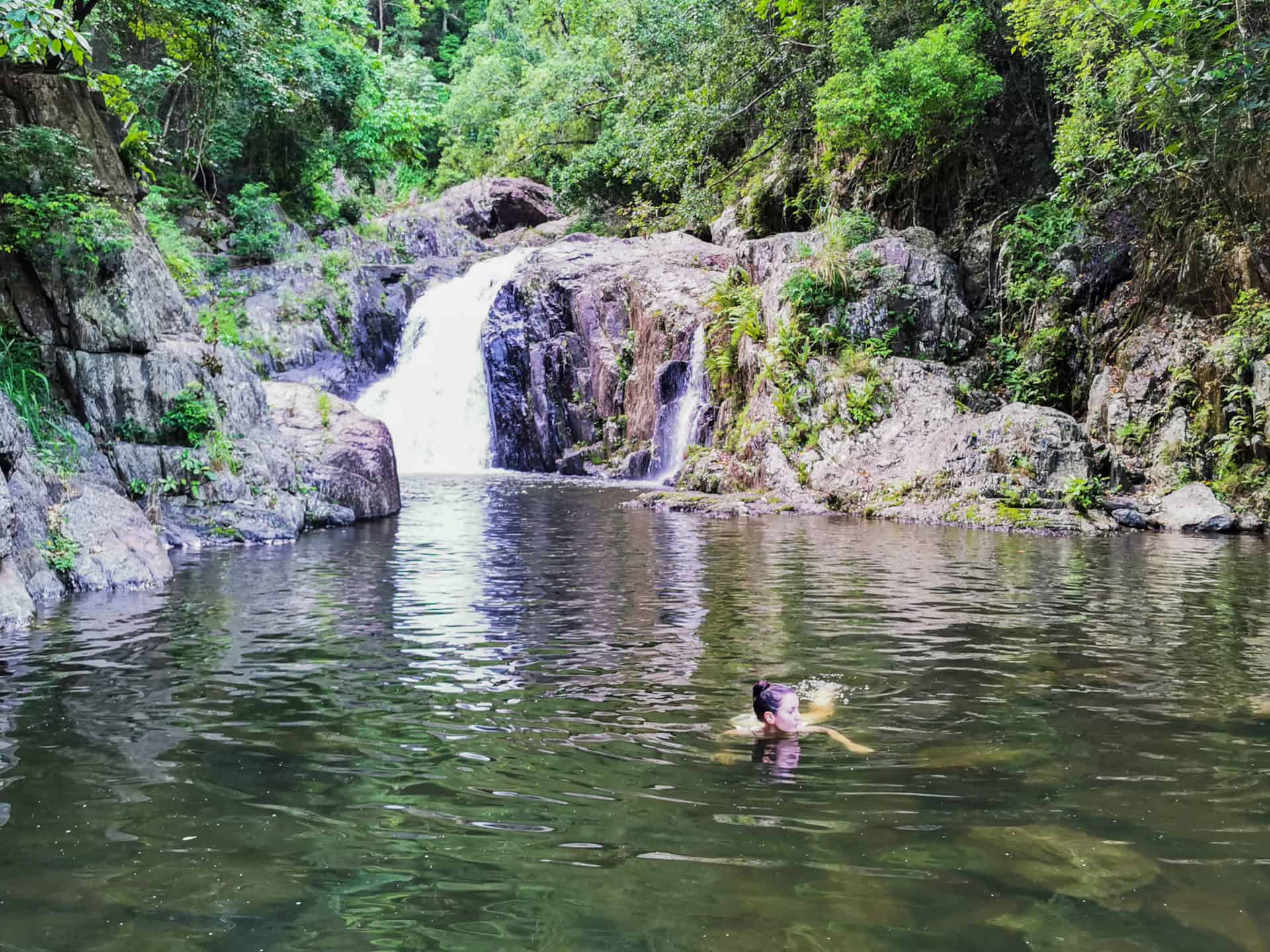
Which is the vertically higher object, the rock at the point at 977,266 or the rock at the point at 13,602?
the rock at the point at 977,266

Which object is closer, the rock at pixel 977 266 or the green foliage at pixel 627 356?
the rock at pixel 977 266

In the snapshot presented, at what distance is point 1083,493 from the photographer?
15.6m

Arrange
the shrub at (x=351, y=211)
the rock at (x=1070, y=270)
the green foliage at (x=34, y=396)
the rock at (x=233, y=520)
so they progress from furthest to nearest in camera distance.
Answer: the shrub at (x=351, y=211) < the rock at (x=1070, y=270) < the rock at (x=233, y=520) < the green foliage at (x=34, y=396)

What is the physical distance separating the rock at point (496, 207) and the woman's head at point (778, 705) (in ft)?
114

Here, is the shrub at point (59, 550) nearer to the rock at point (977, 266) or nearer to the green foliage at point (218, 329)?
the green foliage at point (218, 329)

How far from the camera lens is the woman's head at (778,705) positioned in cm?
495

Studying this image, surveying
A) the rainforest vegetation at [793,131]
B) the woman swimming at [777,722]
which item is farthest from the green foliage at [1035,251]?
the woman swimming at [777,722]

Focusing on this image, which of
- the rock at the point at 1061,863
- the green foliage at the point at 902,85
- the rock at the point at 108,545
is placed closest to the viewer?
the rock at the point at 1061,863

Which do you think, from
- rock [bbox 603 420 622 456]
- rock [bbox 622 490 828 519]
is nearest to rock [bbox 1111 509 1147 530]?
rock [bbox 622 490 828 519]

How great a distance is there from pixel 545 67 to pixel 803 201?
1772 cm

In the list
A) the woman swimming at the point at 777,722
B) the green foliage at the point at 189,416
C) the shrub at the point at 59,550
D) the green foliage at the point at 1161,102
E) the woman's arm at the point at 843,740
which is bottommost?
the woman's arm at the point at 843,740

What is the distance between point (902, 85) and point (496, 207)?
20611 mm

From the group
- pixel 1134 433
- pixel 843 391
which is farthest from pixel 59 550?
pixel 1134 433

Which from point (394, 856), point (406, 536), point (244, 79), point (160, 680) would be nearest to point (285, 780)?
point (394, 856)
